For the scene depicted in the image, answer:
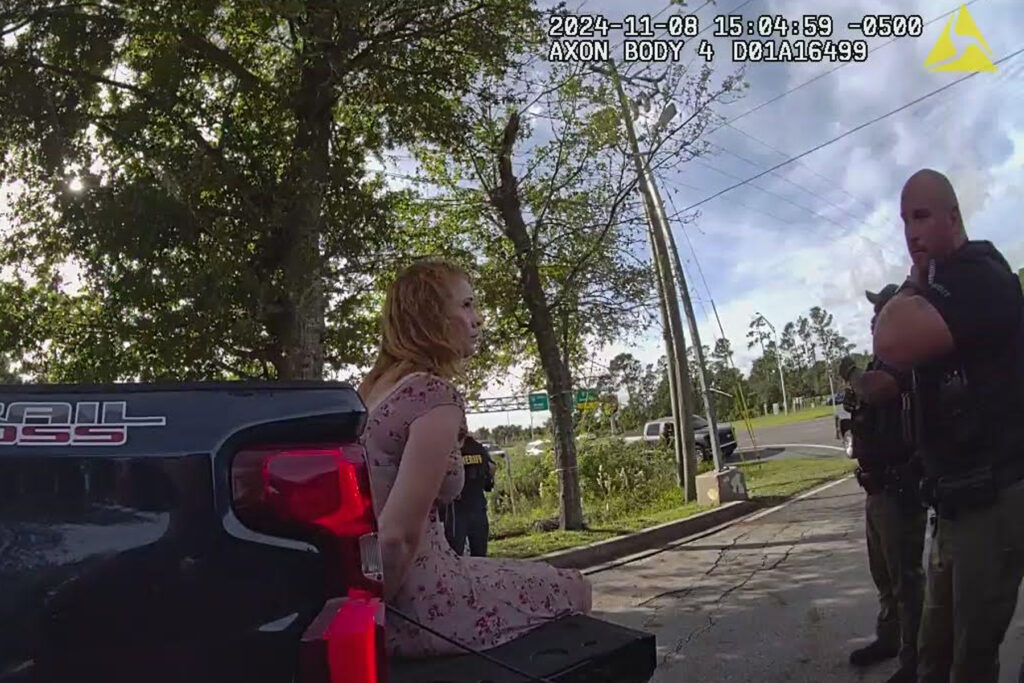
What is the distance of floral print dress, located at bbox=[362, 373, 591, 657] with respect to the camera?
1733mm

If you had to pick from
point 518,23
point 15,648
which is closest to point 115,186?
point 518,23

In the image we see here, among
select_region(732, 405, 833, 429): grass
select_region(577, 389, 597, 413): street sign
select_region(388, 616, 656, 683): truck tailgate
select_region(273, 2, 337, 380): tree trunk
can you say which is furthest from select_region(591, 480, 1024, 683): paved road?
select_region(732, 405, 833, 429): grass

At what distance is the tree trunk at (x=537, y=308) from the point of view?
1062 cm

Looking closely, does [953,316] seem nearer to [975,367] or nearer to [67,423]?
[975,367]

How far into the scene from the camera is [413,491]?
1.63 meters

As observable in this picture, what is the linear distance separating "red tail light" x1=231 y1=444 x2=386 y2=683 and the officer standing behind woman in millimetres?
1585

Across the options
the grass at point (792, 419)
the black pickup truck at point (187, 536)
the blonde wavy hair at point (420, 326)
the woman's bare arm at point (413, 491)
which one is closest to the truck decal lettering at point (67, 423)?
the black pickup truck at point (187, 536)

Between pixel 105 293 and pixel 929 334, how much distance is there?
22.0 ft

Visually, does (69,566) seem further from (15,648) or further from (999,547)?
(999,547)

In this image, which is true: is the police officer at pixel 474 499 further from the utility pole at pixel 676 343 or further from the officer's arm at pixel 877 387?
the utility pole at pixel 676 343

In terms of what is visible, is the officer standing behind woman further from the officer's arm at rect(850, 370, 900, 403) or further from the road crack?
the road crack

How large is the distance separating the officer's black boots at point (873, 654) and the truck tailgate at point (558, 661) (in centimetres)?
276

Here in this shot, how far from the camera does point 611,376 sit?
1407cm

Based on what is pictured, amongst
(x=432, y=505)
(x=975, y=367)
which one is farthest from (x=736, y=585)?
(x=432, y=505)
